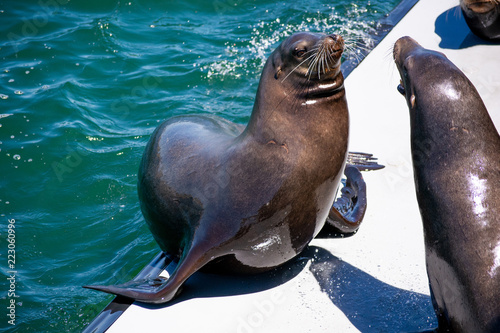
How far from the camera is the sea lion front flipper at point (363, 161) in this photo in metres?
4.98

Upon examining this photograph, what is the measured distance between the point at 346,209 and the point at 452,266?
1.37 m

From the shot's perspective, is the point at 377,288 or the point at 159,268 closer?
the point at 377,288

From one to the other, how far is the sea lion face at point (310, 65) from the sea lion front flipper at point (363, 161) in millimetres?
1277

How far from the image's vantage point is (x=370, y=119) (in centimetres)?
573

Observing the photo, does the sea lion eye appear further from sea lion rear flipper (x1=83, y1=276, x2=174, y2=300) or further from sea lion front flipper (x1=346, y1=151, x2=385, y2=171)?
sea lion rear flipper (x1=83, y1=276, x2=174, y2=300)

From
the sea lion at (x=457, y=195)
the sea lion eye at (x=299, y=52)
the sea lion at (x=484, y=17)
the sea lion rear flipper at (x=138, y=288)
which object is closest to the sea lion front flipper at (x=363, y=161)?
the sea lion at (x=457, y=195)

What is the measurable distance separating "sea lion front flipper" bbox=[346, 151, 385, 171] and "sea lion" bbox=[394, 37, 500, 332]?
1.40m

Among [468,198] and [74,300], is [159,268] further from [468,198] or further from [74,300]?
[468,198]

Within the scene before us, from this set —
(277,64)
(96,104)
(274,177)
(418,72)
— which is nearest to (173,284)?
(274,177)

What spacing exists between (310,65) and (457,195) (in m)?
1.24

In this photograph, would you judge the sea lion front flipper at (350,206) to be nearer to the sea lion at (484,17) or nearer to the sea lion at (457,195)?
the sea lion at (457,195)

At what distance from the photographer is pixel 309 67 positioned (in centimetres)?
371

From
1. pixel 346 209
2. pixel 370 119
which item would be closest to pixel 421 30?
pixel 370 119

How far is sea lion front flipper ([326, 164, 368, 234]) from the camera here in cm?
423
